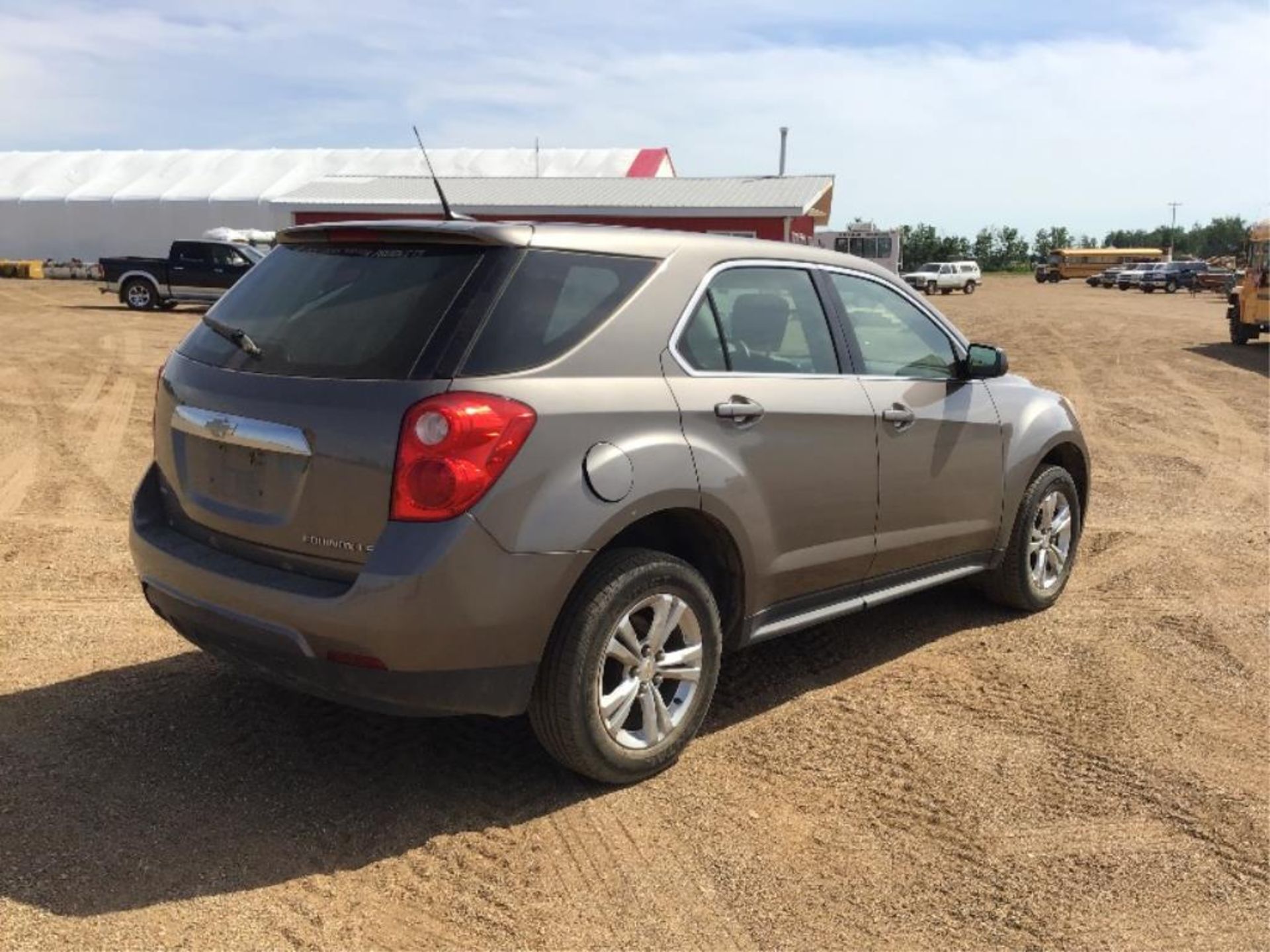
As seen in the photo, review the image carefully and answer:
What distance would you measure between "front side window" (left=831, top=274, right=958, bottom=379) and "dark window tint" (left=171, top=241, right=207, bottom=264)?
24.1m

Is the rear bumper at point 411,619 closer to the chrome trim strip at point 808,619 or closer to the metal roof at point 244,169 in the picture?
the chrome trim strip at point 808,619

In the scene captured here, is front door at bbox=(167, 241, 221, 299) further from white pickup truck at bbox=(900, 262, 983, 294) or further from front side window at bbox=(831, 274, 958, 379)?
white pickup truck at bbox=(900, 262, 983, 294)

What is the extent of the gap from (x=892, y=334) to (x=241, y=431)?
2690mm

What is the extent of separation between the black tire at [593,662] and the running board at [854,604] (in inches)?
22.6

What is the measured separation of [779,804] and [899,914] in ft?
2.09

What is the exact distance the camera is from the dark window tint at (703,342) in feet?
12.5

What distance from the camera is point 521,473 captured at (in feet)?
10.5

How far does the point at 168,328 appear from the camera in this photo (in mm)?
21406

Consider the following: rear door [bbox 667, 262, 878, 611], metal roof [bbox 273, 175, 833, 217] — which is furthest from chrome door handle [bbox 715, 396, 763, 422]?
metal roof [bbox 273, 175, 833, 217]

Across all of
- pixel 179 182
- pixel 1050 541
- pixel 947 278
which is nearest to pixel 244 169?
pixel 179 182

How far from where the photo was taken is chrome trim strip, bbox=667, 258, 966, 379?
3785 millimetres

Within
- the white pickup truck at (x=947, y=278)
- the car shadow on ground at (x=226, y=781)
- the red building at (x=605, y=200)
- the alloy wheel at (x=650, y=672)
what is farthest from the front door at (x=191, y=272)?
the white pickup truck at (x=947, y=278)

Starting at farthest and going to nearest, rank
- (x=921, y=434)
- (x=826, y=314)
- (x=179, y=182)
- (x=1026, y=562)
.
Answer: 1. (x=179, y=182)
2. (x=1026, y=562)
3. (x=921, y=434)
4. (x=826, y=314)

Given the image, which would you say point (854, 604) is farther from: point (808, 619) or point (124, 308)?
point (124, 308)
